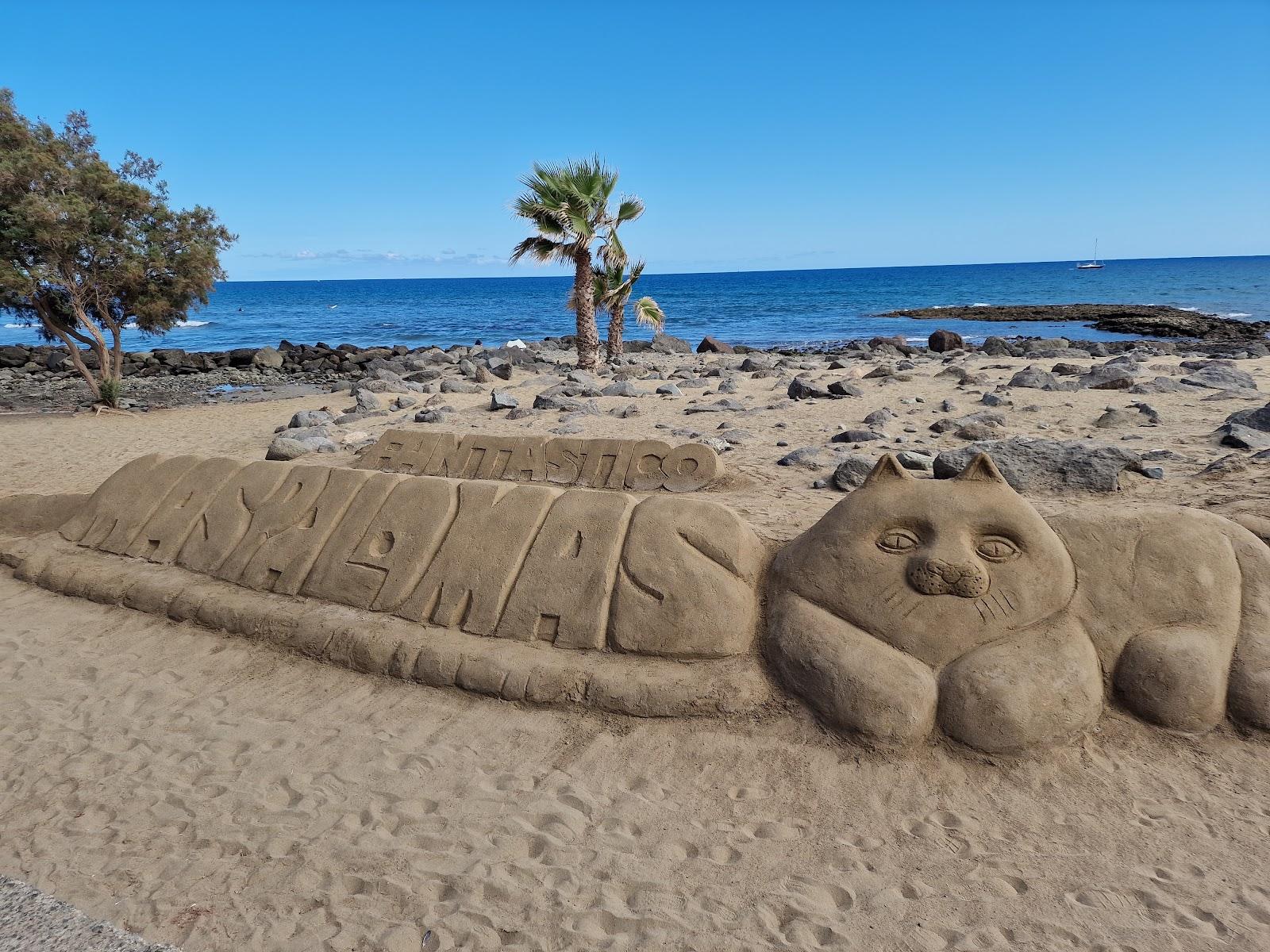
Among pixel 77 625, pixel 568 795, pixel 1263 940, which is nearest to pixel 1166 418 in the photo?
pixel 1263 940

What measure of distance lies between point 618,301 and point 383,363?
849 centimetres

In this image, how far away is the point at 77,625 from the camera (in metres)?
5.66

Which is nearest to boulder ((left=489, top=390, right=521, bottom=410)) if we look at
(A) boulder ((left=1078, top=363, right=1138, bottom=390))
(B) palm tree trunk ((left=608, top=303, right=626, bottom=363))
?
(B) palm tree trunk ((left=608, top=303, right=626, bottom=363))

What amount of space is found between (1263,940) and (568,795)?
2.69 meters

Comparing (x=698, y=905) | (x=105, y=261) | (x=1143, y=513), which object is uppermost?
(x=105, y=261)

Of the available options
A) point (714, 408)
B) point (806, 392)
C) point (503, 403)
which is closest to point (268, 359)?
point (503, 403)

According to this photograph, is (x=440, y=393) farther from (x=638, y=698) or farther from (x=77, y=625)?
(x=638, y=698)

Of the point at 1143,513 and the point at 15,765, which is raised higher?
the point at 1143,513

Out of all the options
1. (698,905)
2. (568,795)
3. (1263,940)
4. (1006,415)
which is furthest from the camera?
(1006,415)

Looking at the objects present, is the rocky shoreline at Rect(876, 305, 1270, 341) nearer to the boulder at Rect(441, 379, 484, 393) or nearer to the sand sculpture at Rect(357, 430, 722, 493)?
the boulder at Rect(441, 379, 484, 393)

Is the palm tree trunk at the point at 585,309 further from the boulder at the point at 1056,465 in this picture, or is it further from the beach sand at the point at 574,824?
the beach sand at the point at 574,824

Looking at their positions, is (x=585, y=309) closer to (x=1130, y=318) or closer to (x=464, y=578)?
(x=464, y=578)

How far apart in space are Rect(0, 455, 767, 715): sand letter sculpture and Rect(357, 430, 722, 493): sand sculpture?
3065 millimetres

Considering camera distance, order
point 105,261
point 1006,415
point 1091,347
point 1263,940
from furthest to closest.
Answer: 1. point 1091,347
2. point 105,261
3. point 1006,415
4. point 1263,940
